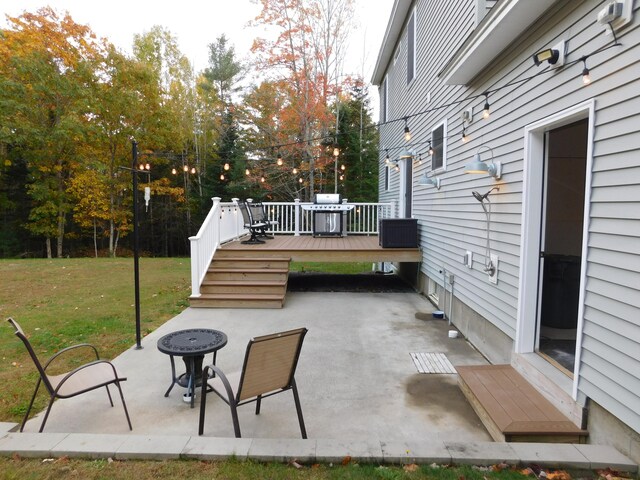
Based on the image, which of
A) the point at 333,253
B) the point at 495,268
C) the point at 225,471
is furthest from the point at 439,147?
the point at 225,471

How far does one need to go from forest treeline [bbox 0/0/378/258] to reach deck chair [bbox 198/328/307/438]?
30.9 feet

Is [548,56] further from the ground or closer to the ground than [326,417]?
further from the ground

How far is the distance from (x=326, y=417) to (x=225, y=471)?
103 cm

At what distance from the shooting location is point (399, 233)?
25.7 ft

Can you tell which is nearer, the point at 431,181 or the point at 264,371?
the point at 264,371

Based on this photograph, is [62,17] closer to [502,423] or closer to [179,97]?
[179,97]

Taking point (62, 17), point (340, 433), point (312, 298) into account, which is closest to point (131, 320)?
point (312, 298)

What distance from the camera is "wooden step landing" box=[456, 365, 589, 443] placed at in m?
2.61

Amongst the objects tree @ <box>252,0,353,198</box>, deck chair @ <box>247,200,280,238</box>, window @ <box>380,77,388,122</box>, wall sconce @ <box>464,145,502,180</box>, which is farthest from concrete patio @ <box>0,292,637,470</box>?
tree @ <box>252,0,353,198</box>

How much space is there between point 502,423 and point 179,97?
2087cm

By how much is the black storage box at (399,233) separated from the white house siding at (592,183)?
89cm

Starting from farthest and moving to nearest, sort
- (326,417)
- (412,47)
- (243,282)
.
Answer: (412,47) → (243,282) → (326,417)

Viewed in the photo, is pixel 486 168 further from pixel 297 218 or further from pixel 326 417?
pixel 297 218

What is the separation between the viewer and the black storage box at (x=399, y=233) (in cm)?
781
